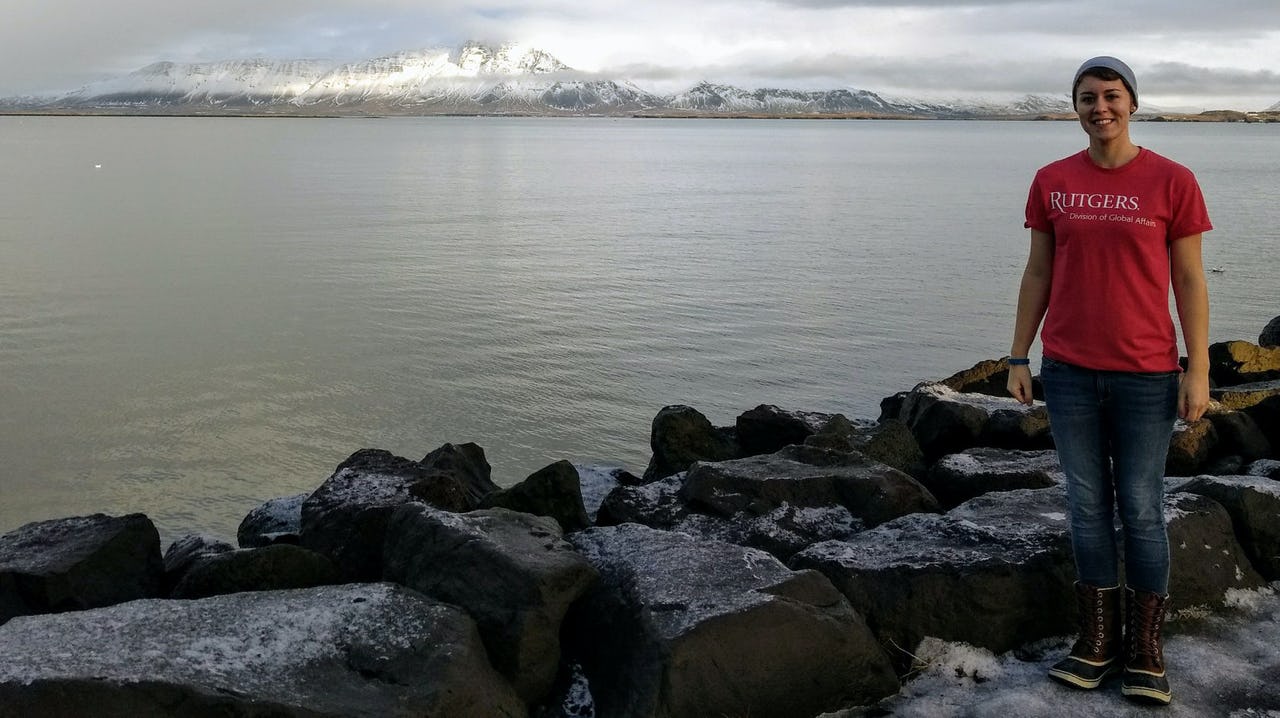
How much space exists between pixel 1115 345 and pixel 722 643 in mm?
2254

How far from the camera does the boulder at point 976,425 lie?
10164 millimetres

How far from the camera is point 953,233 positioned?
33406mm

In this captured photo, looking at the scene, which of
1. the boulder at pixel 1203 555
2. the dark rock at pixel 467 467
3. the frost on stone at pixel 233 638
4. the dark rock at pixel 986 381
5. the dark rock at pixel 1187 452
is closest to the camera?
the frost on stone at pixel 233 638

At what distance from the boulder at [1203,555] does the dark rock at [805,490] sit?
1.80 meters

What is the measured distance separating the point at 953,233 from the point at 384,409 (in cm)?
2361

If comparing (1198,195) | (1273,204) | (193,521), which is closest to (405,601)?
(1198,195)

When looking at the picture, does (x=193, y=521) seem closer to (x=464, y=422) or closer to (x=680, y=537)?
(x=464, y=422)

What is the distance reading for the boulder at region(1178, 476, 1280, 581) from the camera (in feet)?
21.2

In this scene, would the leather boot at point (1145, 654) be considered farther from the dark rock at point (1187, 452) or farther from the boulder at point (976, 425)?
the boulder at point (976, 425)

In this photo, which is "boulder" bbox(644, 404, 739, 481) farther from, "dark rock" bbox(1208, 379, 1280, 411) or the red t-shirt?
the red t-shirt

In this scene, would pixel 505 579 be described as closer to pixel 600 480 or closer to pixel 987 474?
pixel 987 474

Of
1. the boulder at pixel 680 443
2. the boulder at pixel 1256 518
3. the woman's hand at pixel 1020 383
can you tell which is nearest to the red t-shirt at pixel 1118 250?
the woman's hand at pixel 1020 383

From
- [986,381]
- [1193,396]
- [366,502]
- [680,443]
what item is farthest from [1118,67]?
[986,381]

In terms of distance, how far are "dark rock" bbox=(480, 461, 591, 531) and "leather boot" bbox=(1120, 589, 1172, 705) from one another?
4.21 m
